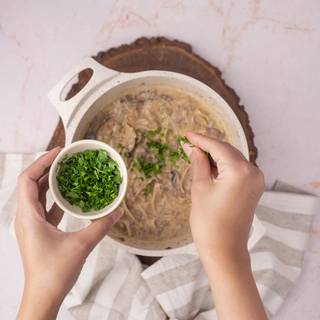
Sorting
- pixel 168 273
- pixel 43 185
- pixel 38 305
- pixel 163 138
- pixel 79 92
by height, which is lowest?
pixel 168 273

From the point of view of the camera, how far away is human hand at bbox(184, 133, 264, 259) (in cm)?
121

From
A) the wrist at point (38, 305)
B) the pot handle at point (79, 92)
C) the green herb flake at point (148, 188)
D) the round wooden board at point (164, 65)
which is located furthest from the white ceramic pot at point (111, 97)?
the wrist at point (38, 305)

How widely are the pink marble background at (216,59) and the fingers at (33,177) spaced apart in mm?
438

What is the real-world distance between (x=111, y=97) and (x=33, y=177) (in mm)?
419

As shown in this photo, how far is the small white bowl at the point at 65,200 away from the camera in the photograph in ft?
4.38

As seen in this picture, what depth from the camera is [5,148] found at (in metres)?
1.80

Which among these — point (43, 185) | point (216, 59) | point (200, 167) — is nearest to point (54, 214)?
point (43, 185)

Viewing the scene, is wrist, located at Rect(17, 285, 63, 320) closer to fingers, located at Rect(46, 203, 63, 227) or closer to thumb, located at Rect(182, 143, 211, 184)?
fingers, located at Rect(46, 203, 63, 227)

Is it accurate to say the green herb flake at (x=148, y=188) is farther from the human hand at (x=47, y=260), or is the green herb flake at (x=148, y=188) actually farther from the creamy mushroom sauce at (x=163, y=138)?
the human hand at (x=47, y=260)

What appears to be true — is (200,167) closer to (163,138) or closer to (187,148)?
(187,148)

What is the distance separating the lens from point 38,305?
1196mm

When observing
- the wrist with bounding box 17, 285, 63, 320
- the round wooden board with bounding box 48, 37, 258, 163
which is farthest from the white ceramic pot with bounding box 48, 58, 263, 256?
the wrist with bounding box 17, 285, 63, 320

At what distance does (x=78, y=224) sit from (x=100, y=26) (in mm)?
746

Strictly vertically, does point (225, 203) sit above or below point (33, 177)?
above
